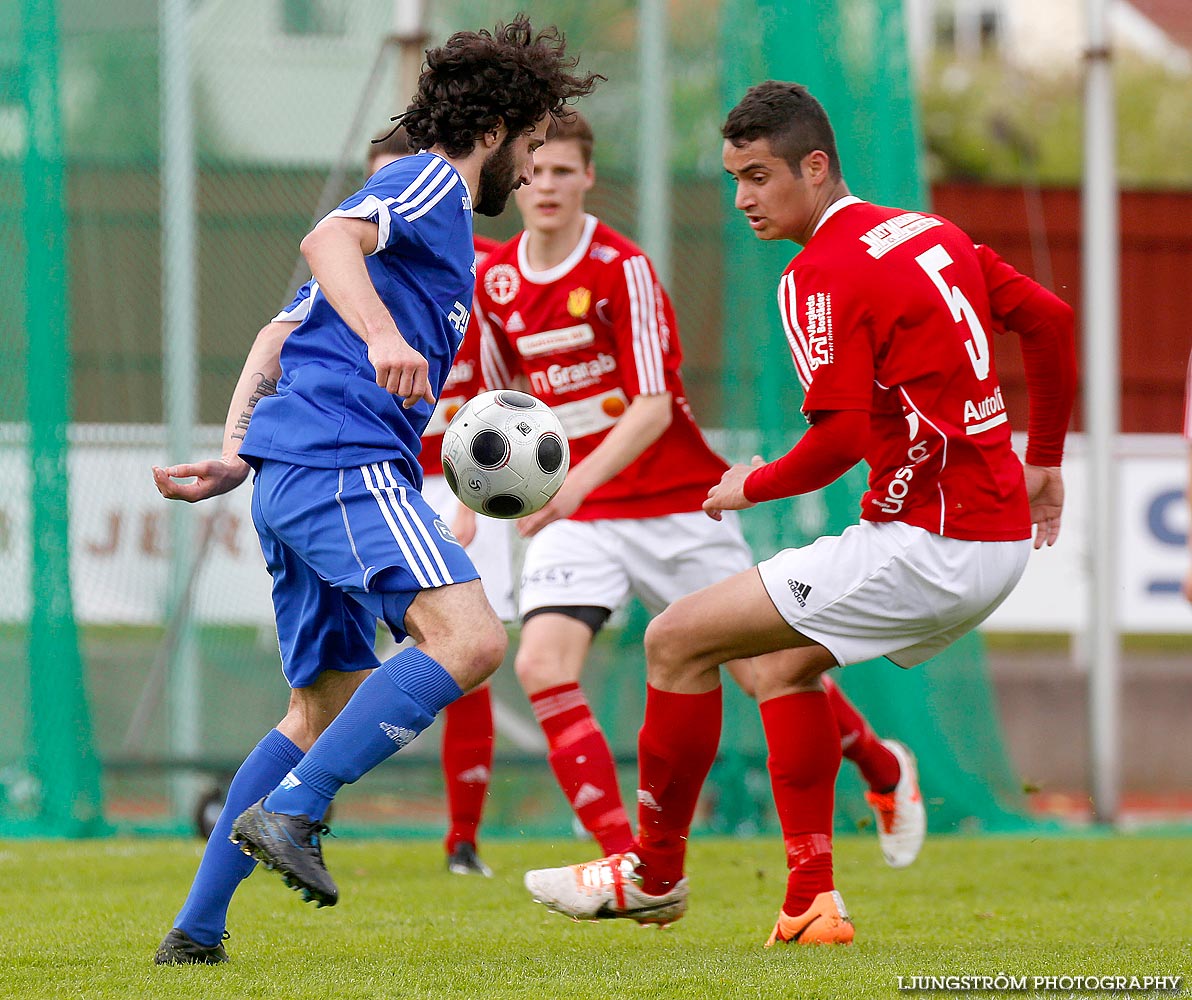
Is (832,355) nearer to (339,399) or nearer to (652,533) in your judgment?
(339,399)

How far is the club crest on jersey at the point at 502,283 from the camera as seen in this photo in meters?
5.42

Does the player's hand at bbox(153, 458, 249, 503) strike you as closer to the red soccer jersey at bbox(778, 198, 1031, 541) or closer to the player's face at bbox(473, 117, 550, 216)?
the player's face at bbox(473, 117, 550, 216)

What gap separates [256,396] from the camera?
3.66 meters

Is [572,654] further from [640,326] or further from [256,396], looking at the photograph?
[256,396]

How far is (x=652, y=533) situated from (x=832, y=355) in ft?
5.68

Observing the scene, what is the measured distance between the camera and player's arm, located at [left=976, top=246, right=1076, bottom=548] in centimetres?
411

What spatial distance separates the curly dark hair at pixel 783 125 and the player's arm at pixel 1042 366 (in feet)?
1.68

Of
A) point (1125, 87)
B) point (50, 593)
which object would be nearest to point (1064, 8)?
point (1125, 87)

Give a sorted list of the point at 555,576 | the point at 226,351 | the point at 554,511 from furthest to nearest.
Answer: the point at 226,351 < the point at 555,576 < the point at 554,511

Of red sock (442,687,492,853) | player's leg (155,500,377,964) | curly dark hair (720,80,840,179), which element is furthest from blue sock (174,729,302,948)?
red sock (442,687,492,853)

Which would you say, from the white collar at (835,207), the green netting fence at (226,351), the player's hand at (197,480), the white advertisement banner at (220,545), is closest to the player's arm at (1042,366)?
the white collar at (835,207)

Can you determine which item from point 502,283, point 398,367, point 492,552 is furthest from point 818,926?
point 502,283

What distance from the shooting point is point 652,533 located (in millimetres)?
5367

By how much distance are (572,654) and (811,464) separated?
1.54 m
